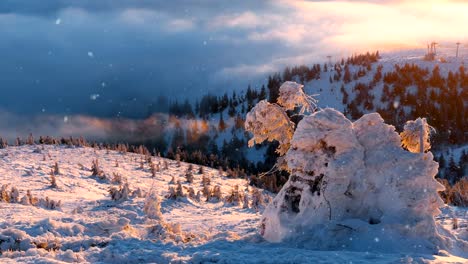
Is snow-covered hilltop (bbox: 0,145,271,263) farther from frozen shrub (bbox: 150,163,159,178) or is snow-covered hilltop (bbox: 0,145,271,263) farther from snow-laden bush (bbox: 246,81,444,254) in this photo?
snow-laden bush (bbox: 246,81,444,254)

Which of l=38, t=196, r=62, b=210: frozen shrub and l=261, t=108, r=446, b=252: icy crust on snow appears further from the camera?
l=38, t=196, r=62, b=210: frozen shrub

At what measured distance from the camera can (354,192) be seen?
1135 centimetres

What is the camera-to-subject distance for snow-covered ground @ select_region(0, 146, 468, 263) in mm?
9266

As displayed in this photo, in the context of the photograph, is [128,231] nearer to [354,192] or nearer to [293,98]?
[354,192]

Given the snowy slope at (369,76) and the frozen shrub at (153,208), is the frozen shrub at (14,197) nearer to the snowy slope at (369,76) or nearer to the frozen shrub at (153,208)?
the frozen shrub at (153,208)

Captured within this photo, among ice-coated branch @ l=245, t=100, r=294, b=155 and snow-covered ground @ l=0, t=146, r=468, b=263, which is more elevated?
ice-coated branch @ l=245, t=100, r=294, b=155

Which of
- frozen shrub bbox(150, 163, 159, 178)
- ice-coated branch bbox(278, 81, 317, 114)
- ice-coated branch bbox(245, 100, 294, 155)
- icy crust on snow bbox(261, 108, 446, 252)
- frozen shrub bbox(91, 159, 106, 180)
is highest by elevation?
ice-coated branch bbox(278, 81, 317, 114)

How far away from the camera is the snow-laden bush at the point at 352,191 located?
10617 millimetres

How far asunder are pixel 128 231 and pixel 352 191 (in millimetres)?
4854

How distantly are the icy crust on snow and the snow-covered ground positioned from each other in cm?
65

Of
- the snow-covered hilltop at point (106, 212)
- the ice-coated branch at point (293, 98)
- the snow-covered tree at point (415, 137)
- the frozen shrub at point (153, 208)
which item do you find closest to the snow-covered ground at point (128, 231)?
the snow-covered hilltop at point (106, 212)

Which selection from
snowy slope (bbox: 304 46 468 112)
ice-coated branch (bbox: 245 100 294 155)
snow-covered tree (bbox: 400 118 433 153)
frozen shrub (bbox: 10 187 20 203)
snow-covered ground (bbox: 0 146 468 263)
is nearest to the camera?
snow-covered ground (bbox: 0 146 468 263)

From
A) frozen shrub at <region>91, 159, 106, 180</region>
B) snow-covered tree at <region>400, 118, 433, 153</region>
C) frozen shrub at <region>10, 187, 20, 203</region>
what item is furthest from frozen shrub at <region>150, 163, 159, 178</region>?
snow-covered tree at <region>400, 118, 433, 153</region>

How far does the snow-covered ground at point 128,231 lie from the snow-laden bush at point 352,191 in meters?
0.64
